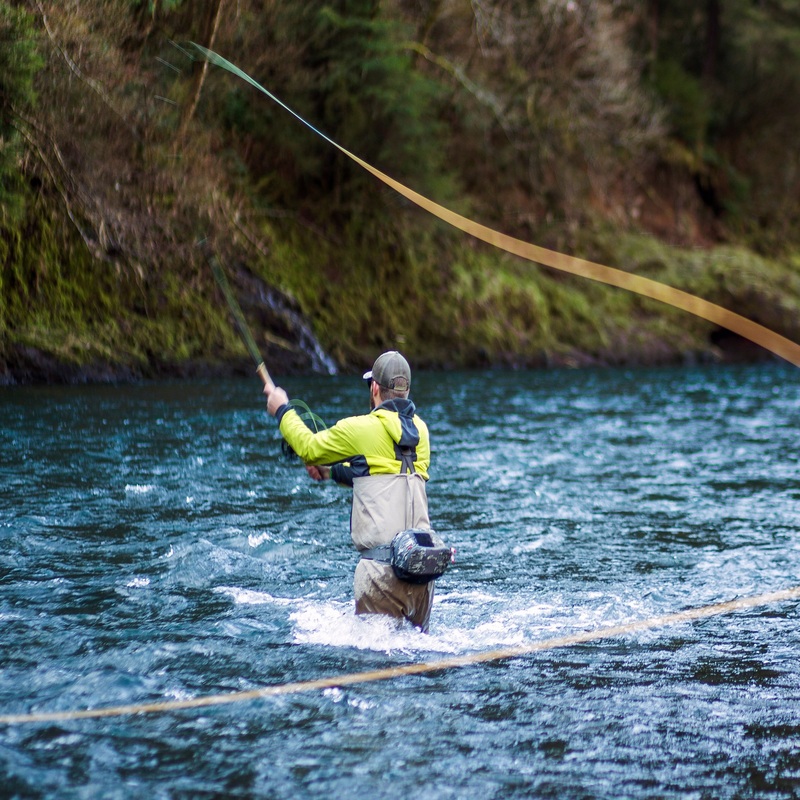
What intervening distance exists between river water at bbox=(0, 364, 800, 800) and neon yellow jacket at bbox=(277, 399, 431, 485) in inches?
36.0

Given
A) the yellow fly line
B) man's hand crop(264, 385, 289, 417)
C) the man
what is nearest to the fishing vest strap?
the man

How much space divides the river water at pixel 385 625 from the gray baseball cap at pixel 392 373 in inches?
54.4

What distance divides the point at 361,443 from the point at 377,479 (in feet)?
0.73

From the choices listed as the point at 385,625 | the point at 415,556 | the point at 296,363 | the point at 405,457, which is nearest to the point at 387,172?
the point at 296,363

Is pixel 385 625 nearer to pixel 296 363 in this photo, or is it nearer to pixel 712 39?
pixel 296 363

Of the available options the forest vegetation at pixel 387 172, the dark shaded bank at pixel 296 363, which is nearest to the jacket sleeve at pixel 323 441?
the forest vegetation at pixel 387 172

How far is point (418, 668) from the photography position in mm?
5570

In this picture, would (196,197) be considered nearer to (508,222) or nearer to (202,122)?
(202,122)

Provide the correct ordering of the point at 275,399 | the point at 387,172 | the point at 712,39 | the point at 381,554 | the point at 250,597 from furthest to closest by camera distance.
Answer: the point at 712,39 → the point at 387,172 → the point at 250,597 → the point at 275,399 → the point at 381,554

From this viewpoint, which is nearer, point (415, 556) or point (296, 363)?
point (415, 556)

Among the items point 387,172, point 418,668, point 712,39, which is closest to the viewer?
point 418,668

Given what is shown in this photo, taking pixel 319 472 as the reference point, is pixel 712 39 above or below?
above

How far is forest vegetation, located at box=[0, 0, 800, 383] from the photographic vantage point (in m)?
17.7

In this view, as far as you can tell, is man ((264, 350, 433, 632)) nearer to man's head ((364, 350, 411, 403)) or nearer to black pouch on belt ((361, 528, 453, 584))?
man's head ((364, 350, 411, 403))
